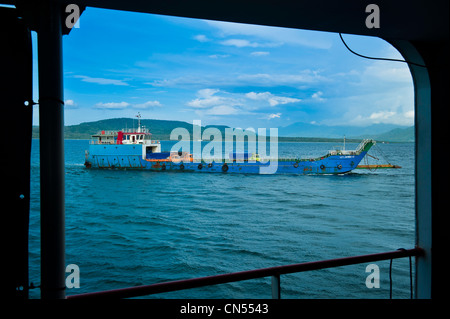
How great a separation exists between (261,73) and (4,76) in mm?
60204

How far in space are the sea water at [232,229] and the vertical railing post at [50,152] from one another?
31.0 ft

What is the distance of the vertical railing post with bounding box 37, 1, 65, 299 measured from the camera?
3.12ft

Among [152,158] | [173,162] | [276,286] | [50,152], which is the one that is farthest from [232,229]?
[50,152]

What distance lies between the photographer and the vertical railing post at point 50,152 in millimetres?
951

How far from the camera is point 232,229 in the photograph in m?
18.6

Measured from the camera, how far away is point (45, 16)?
3.13ft

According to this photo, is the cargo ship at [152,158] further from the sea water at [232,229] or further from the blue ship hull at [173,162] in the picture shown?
the sea water at [232,229]

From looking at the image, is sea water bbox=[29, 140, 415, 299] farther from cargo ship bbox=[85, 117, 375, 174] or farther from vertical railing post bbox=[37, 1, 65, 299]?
vertical railing post bbox=[37, 1, 65, 299]

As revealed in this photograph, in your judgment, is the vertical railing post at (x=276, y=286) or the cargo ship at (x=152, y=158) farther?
the cargo ship at (x=152, y=158)

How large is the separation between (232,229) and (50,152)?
59.3 ft

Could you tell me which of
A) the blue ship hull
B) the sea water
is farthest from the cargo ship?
the sea water

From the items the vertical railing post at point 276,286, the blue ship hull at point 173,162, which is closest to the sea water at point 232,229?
the blue ship hull at point 173,162

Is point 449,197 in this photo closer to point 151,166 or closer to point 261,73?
point 151,166
